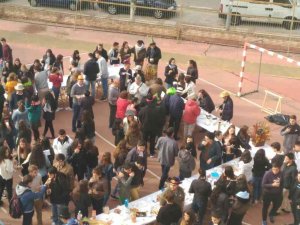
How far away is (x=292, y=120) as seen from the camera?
15.4 m

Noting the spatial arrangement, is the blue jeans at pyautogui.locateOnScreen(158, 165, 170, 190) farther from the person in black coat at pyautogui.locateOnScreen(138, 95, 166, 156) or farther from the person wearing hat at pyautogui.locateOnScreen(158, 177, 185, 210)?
the person wearing hat at pyautogui.locateOnScreen(158, 177, 185, 210)

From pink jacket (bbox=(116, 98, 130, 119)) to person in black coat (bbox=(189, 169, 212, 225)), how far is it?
4148mm

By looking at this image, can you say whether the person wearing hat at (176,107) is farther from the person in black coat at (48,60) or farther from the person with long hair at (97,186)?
the person in black coat at (48,60)

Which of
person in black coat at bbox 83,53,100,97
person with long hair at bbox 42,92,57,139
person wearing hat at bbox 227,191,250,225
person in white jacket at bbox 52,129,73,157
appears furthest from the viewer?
person in black coat at bbox 83,53,100,97

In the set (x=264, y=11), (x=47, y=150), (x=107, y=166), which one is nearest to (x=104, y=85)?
(x=47, y=150)

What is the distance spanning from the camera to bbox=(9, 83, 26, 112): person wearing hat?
635 inches

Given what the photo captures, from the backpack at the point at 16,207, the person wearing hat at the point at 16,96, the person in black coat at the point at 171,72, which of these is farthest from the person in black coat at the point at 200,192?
the person in black coat at the point at 171,72

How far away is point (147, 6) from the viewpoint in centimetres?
2722

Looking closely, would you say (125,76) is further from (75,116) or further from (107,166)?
(107,166)

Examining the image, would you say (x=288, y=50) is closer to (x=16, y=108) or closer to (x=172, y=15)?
(x=172, y=15)

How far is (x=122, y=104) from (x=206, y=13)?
13.5 m

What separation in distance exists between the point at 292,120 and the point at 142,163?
450cm

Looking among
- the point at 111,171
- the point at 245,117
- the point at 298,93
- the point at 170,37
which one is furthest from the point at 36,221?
the point at 170,37

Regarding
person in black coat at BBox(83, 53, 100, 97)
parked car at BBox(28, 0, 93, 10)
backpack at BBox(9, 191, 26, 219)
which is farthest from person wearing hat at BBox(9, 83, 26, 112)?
parked car at BBox(28, 0, 93, 10)
